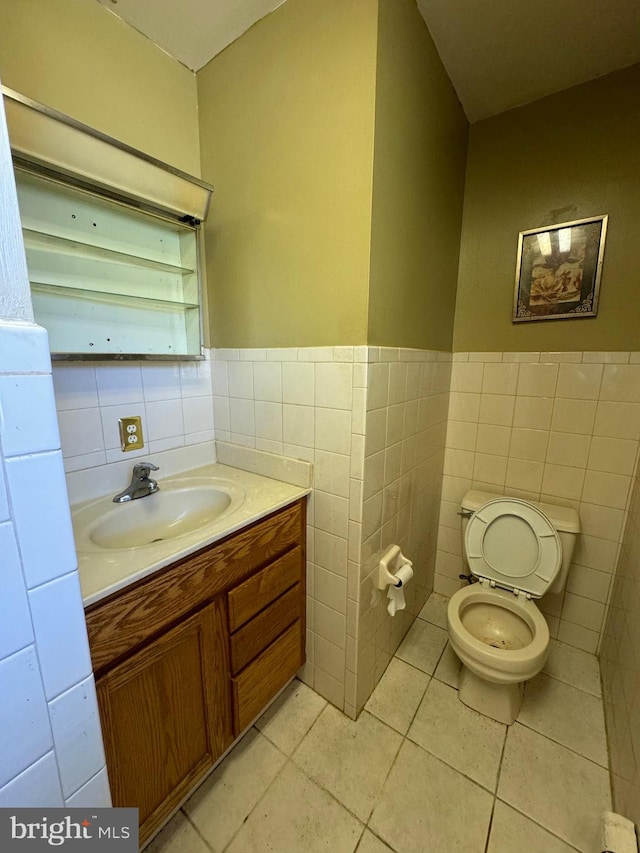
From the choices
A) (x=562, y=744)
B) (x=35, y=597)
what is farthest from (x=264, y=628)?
(x=562, y=744)

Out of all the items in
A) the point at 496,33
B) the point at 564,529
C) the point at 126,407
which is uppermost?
the point at 496,33

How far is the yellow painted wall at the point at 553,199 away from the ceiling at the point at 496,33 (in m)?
0.11

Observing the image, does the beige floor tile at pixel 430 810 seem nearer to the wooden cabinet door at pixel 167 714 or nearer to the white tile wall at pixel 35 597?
the wooden cabinet door at pixel 167 714

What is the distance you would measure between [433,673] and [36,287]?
2092 mm

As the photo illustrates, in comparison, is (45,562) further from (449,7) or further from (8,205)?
(449,7)

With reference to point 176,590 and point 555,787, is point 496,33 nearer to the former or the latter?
point 176,590

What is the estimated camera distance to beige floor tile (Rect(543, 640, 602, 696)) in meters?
1.44

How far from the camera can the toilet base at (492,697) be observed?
1289 millimetres

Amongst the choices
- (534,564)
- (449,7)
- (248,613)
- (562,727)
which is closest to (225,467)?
(248,613)

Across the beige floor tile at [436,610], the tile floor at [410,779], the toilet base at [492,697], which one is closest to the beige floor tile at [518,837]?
the tile floor at [410,779]

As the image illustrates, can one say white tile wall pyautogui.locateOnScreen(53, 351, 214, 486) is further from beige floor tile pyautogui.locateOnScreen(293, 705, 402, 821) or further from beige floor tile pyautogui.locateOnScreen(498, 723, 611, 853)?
beige floor tile pyautogui.locateOnScreen(498, 723, 611, 853)

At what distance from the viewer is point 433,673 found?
1495 mm

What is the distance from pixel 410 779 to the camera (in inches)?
44.1

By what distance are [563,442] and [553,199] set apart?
3.42 feet
